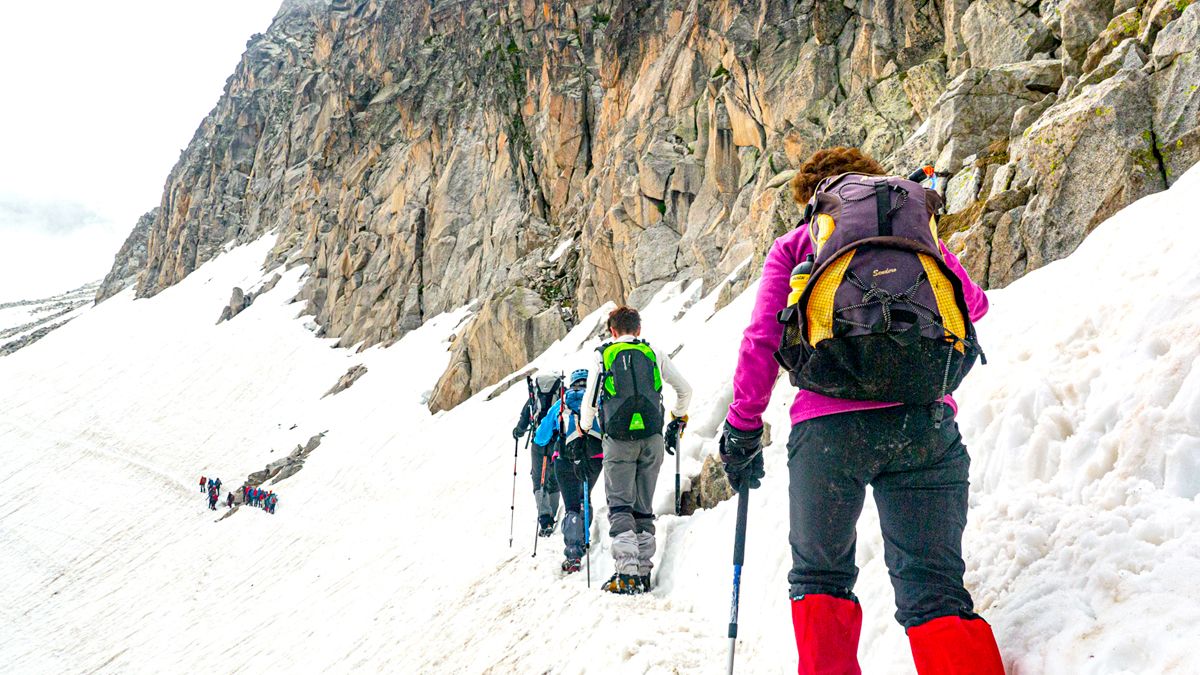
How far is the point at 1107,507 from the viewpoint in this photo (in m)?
2.95

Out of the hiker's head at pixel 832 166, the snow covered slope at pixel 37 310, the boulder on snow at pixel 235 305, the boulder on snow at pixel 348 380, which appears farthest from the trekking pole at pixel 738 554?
the snow covered slope at pixel 37 310

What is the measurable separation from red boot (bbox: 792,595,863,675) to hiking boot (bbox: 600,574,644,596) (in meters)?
3.21

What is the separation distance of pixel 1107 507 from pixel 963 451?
91 centimetres

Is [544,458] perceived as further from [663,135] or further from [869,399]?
Answer: [663,135]

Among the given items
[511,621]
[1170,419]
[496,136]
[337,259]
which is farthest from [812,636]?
[337,259]

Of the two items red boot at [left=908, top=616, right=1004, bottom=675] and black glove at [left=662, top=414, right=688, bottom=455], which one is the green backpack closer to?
black glove at [left=662, top=414, right=688, bottom=455]

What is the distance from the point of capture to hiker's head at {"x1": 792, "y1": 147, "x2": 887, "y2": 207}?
10.4 feet

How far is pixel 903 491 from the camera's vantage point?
2.61m

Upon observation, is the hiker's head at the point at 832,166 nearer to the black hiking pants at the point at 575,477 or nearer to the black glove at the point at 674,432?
the black glove at the point at 674,432

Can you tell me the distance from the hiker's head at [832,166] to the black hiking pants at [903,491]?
4.13 ft

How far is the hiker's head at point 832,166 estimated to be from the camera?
10.4 feet

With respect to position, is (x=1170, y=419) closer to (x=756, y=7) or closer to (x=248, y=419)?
(x=756, y=7)

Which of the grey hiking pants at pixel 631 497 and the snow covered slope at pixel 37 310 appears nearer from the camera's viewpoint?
the grey hiking pants at pixel 631 497

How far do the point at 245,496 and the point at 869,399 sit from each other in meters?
28.3
